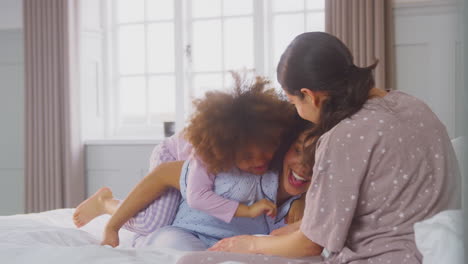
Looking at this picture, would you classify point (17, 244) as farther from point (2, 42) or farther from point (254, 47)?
point (2, 42)

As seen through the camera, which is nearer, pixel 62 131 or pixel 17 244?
pixel 17 244

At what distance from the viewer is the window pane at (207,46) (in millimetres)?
4273

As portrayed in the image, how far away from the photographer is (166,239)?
1.73 meters

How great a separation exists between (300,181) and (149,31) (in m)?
3.04

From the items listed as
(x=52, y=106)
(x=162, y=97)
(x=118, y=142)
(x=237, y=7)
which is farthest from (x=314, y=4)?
(x=52, y=106)

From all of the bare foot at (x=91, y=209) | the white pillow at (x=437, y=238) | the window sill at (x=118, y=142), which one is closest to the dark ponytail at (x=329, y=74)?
the white pillow at (x=437, y=238)

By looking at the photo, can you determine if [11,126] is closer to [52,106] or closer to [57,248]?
[52,106]

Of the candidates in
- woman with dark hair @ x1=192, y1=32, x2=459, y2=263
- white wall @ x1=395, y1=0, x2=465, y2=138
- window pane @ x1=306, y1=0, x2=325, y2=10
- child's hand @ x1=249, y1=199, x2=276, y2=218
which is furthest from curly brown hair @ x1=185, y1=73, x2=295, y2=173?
window pane @ x1=306, y1=0, x2=325, y2=10

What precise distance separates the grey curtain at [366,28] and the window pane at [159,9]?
130 centimetres

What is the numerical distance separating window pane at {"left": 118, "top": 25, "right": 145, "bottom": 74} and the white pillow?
3646 mm

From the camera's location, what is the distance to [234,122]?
5.08 feet

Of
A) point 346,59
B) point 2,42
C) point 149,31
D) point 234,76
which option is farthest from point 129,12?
point 346,59

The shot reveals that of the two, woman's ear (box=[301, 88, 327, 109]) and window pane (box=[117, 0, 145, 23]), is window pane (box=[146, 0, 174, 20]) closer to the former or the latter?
window pane (box=[117, 0, 145, 23])

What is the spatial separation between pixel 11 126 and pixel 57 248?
11.4ft
